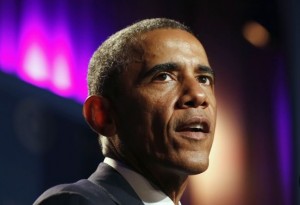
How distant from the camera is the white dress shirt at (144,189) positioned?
1.18 meters

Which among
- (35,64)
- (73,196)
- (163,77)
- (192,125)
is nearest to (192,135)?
(192,125)

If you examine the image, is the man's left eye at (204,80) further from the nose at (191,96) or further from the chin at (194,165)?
the chin at (194,165)

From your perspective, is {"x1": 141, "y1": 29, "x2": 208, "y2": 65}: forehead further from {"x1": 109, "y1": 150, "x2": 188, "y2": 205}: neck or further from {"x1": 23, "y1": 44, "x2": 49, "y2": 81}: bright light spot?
{"x1": 23, "y1": 44, "x2": 49, "y2": 81}: bright light spot

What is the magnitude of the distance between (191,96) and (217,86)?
200 cm

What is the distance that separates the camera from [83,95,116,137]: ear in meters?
1.23

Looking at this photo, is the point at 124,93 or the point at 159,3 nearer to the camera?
the point at 124,93

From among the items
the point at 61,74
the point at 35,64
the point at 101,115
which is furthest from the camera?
the point at 61,74

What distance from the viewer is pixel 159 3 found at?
310 cm

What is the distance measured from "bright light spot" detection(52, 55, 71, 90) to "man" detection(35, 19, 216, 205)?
1353 millimetres

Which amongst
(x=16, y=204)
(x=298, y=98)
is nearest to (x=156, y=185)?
(x=16, y=204)

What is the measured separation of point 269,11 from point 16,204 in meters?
1.62

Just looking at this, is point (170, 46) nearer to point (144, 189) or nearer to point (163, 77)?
point (163, 77)

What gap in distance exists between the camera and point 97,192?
1.10 meters

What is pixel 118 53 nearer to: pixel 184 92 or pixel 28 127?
pixel 184 92
